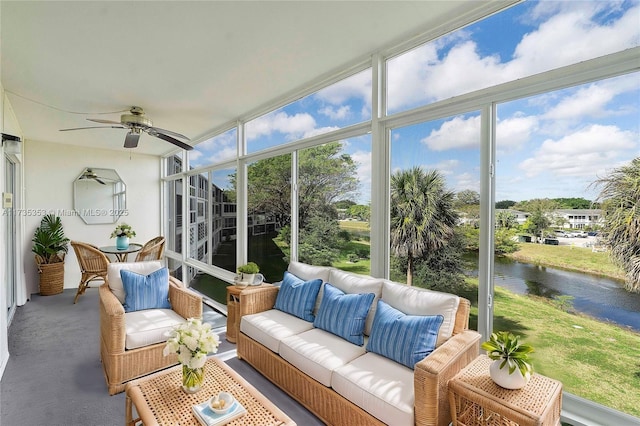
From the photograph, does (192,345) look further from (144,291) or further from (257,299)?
(144,291)

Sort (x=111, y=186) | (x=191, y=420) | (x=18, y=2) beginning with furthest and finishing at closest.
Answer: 1. (x=111, y=186)
2. (x=18, y=2)
3. (x=191, y=420)

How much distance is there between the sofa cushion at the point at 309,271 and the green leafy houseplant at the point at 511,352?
154 cm

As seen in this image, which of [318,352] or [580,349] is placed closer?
[580,349]

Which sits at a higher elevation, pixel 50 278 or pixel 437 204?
pixel 437 204

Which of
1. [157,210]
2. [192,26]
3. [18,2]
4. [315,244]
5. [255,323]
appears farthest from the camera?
[157,210]

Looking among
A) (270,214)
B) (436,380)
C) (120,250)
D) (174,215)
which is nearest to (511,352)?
(436,380)

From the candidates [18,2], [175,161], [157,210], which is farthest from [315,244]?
[157,210]

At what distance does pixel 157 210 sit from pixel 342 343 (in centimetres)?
603

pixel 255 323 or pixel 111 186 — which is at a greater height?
pixel 111 186

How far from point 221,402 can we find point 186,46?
2.53 metres

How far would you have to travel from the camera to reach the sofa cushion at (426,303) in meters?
1.98

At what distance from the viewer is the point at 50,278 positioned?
5199mm

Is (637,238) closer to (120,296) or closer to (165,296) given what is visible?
(165,296)

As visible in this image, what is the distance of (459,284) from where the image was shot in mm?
2258
